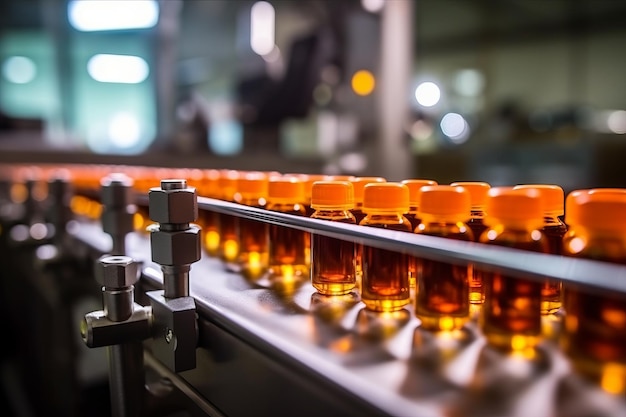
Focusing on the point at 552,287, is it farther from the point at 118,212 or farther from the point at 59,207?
the point at 59,207

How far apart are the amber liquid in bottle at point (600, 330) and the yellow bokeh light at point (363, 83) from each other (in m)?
2.32

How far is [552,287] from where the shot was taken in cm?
50

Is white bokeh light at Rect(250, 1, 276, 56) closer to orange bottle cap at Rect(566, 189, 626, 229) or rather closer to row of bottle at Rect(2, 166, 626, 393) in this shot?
row of bottle at Rect(2, 166, 626, 393)

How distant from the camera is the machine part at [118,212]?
0.79 meters

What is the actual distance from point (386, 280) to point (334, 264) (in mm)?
72

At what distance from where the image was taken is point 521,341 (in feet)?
1.38

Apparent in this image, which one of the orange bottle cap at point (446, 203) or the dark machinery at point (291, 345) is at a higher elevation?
the orange bottle cap at point (446, 203)

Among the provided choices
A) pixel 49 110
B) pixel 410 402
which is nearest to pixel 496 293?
pixel 410 402

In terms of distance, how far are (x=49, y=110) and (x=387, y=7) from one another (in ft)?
8.79

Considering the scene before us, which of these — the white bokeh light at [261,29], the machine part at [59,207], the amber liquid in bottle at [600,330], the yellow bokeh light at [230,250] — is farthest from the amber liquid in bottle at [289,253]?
the white bokeh light at [261,29]

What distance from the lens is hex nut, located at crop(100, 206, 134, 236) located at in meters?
0.79

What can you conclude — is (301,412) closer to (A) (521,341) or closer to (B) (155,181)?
(A) (521,341)

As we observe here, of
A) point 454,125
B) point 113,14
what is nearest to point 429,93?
point 454,125

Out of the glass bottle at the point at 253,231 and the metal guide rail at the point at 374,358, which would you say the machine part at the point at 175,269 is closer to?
the metal guide rail at the point at 374,358
